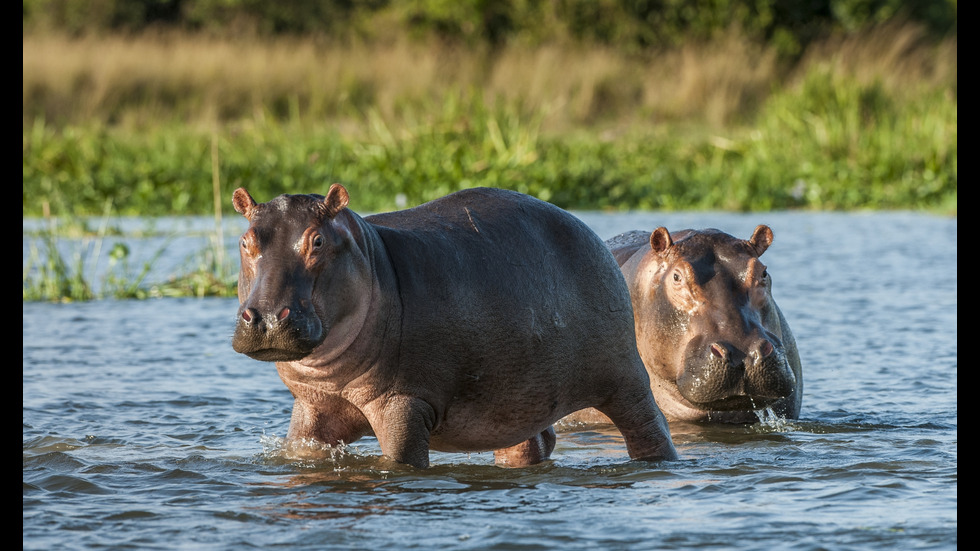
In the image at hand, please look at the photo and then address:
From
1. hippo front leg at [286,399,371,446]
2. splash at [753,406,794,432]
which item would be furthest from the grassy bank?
hippo front leg at [286,399,371,446]

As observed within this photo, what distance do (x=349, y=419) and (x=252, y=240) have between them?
700 millimetres

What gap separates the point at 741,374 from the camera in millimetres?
4477

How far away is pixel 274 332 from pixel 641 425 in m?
1.45

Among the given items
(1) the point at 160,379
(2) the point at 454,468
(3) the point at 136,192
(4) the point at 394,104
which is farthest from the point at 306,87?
(2) the point at 454,468

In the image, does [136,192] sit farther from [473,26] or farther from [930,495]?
[473,26]

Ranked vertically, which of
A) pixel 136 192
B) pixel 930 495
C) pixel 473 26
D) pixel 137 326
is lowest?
pixel 930 495

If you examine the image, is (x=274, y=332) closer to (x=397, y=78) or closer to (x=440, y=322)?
(x=440, y=322)

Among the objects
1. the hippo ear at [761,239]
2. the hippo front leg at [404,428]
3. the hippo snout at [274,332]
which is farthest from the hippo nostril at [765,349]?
the hippo snout at [274,332]

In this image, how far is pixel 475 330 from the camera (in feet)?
13.1

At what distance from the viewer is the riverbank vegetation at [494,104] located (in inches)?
496

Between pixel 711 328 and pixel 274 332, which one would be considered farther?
pixel 711 328

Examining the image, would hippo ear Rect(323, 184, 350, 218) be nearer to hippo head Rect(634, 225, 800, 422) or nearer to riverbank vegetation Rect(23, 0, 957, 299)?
hippo head Rect(634, 225, 800, 422)

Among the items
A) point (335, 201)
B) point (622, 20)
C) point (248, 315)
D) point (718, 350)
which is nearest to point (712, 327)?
point (718, 350)

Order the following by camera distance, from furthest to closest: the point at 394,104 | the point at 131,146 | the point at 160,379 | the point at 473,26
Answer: the point at 473,26, the point at 394,104, the point at 131,146, the point at 160,379
